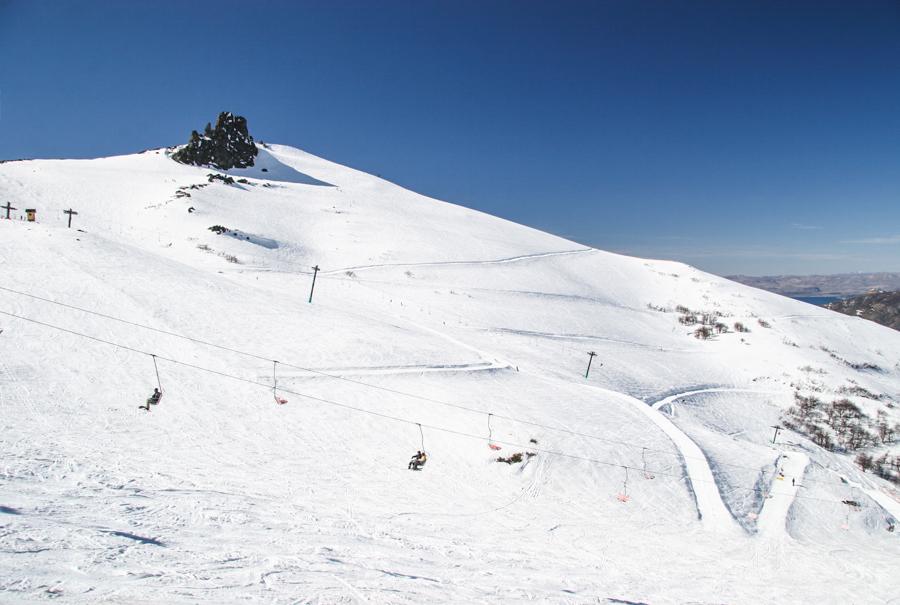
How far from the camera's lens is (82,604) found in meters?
4.88

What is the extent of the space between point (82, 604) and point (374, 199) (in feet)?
258

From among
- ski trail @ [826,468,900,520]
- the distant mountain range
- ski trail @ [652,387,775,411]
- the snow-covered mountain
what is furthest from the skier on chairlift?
the distant mountain range

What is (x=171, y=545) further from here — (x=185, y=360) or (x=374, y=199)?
(x=374, y=199)

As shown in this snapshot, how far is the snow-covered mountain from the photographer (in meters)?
7.48

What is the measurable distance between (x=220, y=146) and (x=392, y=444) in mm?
89299

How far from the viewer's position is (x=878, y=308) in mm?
131375

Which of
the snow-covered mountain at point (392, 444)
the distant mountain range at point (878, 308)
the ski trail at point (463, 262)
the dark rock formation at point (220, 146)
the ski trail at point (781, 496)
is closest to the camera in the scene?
the snow-covered mountain at point (392, 444)

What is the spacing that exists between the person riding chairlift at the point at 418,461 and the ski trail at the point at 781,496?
37.2ft

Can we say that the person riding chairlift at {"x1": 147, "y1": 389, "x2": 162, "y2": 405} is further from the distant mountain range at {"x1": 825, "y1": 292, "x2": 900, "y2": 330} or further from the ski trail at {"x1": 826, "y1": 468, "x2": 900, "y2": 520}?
the distant mountain range at {"x1": 825, "y1": 292, "x2": 900, "y2": 330}

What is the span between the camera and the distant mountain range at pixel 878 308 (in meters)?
118

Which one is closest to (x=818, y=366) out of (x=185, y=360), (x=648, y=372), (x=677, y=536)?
(x=648, y=372)

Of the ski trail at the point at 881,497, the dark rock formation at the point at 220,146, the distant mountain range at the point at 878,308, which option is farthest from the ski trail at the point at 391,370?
the distant mountain range at the point at 878,308

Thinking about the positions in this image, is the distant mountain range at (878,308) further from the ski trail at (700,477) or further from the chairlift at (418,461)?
the chairlift at (418,461)

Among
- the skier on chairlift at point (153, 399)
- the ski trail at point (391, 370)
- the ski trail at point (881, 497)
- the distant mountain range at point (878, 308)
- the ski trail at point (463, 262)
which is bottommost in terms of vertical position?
the ski trail at point (881, 497)
